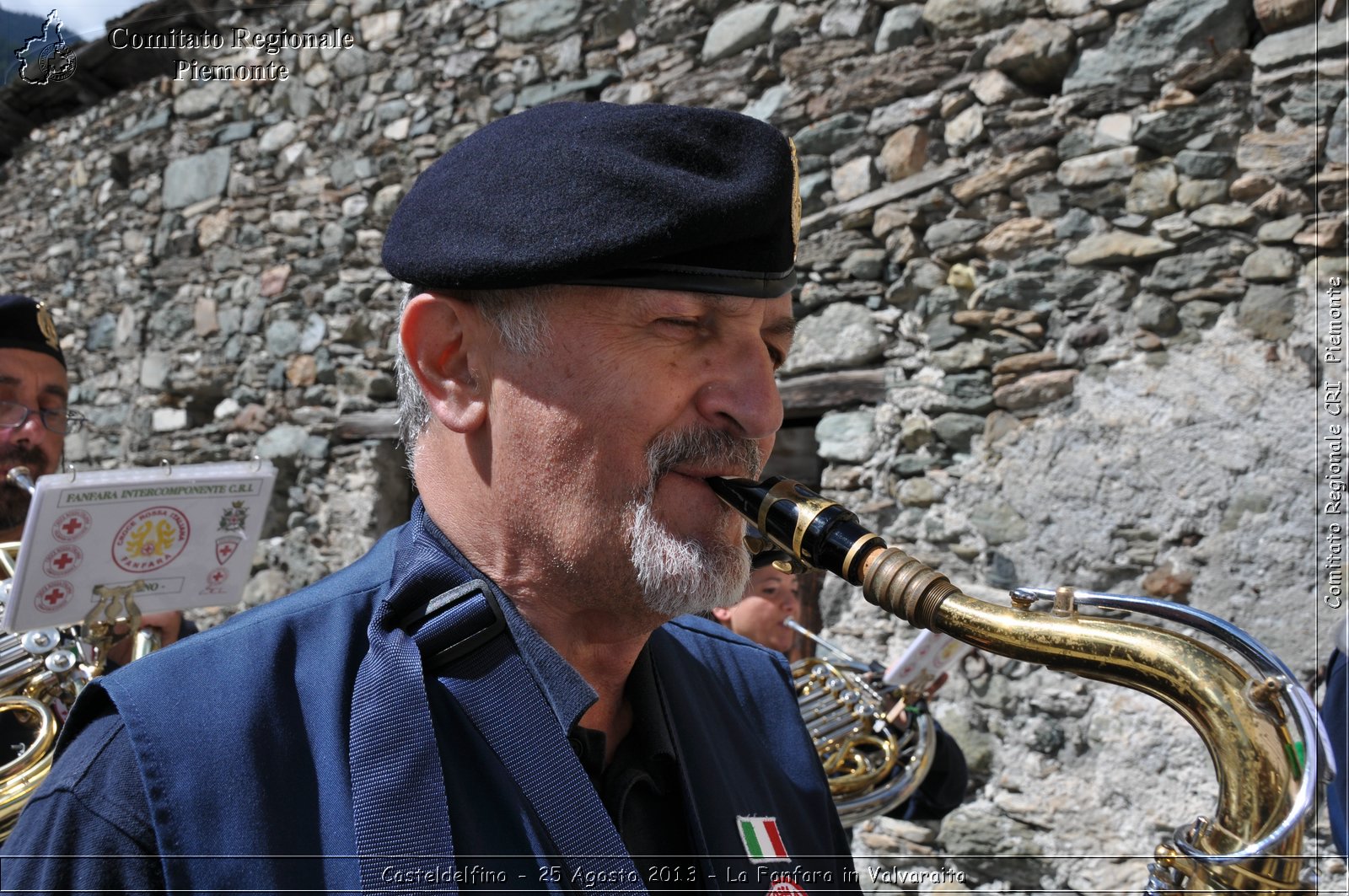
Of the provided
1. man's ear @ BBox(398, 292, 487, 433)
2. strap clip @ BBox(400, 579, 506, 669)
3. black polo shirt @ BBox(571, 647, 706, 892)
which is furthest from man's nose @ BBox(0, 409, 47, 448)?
black polo shirt @ BBox(571, 647, 706, 892)

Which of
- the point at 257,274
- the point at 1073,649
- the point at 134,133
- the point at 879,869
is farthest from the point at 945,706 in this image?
the point at 134,133

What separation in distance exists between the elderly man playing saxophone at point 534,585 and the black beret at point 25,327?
7.22ft

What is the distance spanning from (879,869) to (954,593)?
305 centimetres

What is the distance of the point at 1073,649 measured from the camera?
1.33 meters

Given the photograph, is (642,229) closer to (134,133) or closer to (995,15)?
(995,15)

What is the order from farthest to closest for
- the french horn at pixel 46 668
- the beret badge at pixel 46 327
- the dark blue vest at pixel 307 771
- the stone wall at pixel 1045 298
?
1. the stone wall at pixel 1045 298
2. the beret badge at pixel 46 327
3. the french horn at pixel 46 668
4. the dark blue vest at pixel 307 771

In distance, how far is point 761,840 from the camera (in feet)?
4.89

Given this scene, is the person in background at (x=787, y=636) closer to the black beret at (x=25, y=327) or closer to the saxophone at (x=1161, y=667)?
the saxophone at (x=1161, y=667)

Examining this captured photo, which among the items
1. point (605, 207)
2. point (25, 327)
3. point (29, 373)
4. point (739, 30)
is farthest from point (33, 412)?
point (739, 30)

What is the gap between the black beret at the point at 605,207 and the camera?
128 cm

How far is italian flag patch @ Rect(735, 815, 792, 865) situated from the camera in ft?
4.79

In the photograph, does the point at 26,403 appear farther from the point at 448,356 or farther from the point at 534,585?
the point at 534,585

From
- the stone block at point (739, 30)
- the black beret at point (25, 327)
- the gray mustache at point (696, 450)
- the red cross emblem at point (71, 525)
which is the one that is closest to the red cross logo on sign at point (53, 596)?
the red cross emblem at point (71, 525)

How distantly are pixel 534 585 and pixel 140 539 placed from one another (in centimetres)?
154
